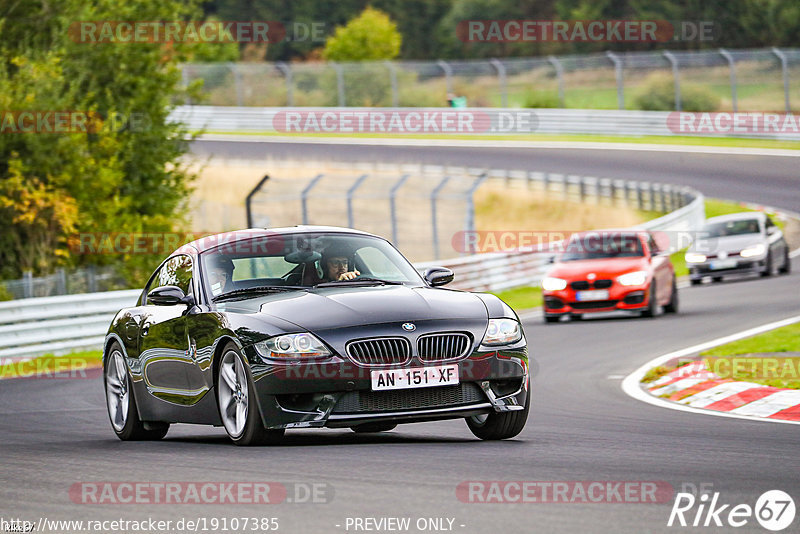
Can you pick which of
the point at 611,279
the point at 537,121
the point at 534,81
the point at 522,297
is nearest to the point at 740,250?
the point at 522,297

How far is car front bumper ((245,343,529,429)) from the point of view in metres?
8.26

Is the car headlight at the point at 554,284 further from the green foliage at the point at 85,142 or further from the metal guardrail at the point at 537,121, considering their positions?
the metal guardrail at the point at 537,121

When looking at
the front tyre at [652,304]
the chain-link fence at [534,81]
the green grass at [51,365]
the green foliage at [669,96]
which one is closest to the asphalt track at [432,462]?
the green grass at [51,365]

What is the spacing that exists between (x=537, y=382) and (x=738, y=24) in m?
67.8

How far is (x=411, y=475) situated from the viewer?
7.13 metres

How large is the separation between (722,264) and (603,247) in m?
5.34

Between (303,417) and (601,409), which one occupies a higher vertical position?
(303,417)

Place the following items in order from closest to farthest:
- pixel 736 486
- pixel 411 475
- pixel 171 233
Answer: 1. pixel 736 486
2. pixel 411 475
3. pixel 171 233

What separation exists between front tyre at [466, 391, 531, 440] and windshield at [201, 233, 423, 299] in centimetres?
106

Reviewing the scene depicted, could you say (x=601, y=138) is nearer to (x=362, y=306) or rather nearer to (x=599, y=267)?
(x=599, y=267)

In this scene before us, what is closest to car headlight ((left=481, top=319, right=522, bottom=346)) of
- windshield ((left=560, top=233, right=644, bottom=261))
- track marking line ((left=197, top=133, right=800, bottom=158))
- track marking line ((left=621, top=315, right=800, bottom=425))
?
track marking line ((left=621, top=315, right=800, bottom=425))

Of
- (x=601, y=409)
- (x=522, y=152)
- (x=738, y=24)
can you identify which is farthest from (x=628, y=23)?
(x=601, y=409)

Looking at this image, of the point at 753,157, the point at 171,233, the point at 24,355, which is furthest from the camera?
the point at 753,157

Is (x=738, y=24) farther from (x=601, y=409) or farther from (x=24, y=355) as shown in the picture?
(x=601, y=409)
